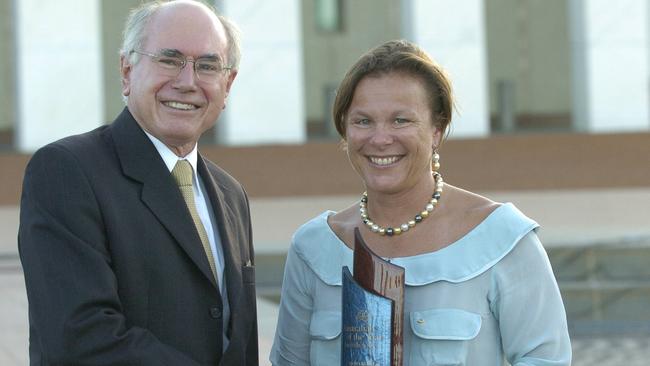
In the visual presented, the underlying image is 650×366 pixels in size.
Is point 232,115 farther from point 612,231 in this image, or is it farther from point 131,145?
point 131,145

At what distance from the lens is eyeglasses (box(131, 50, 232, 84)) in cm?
314

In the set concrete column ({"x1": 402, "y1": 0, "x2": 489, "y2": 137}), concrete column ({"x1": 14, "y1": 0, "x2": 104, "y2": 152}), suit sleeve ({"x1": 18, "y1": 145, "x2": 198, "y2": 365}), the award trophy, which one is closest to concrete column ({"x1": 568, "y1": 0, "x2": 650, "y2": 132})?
concrete column ({"x1": 402, "y1": 0, "x2": 489, "y2": 137})

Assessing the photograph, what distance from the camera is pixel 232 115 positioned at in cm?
1744

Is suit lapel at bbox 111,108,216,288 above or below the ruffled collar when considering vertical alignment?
above

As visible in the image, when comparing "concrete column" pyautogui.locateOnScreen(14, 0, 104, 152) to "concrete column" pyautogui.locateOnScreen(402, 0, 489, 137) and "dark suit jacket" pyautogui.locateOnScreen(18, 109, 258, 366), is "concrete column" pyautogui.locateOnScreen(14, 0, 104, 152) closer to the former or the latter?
"concrete column" pyautogui.locateOnScreen(402, 0, 489, 137)

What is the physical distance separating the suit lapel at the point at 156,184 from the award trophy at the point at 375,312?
393mm

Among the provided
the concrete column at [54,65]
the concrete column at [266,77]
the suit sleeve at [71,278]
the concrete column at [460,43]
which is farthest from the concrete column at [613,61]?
the suit sleeve at [71,278]

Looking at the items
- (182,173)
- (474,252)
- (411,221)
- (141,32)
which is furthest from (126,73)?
(474,252)

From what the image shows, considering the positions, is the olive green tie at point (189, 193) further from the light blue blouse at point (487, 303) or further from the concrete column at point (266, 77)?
the concrete column at point (266, 77)

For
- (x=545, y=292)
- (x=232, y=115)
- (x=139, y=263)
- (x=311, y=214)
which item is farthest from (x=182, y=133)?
(x=232, y=115)

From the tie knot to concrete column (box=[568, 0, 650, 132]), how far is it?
15.0m

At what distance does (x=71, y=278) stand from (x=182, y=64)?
0.66 meters

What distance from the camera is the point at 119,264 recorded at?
9.66 ft

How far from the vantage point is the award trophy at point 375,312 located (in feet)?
9.67
